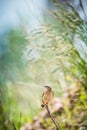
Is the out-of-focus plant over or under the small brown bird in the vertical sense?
under

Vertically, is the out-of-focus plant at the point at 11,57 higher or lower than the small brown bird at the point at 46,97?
lower

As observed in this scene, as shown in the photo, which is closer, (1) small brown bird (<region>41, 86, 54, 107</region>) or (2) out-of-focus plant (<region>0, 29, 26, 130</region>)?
(1) small brown bird (<region>41, 86, 54, 107</region>)

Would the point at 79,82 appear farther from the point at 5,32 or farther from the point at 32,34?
the point at 5,32

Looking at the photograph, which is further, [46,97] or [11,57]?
[11,57]

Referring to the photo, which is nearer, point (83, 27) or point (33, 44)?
point (83, 27)

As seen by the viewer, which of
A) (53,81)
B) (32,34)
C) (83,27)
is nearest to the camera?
(83,27)

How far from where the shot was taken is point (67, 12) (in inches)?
104

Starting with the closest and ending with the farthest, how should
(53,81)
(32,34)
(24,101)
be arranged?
1. (32,34)
2. (53,81)
3. (24,101)

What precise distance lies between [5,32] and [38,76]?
0.95 meters

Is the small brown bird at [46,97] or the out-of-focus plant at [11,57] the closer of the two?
the small brown bird at [46,97]

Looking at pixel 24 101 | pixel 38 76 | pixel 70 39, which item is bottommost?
pixel 24 101

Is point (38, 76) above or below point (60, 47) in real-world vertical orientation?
below

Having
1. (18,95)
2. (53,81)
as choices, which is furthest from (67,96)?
(18,95)

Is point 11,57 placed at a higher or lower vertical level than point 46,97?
lower
